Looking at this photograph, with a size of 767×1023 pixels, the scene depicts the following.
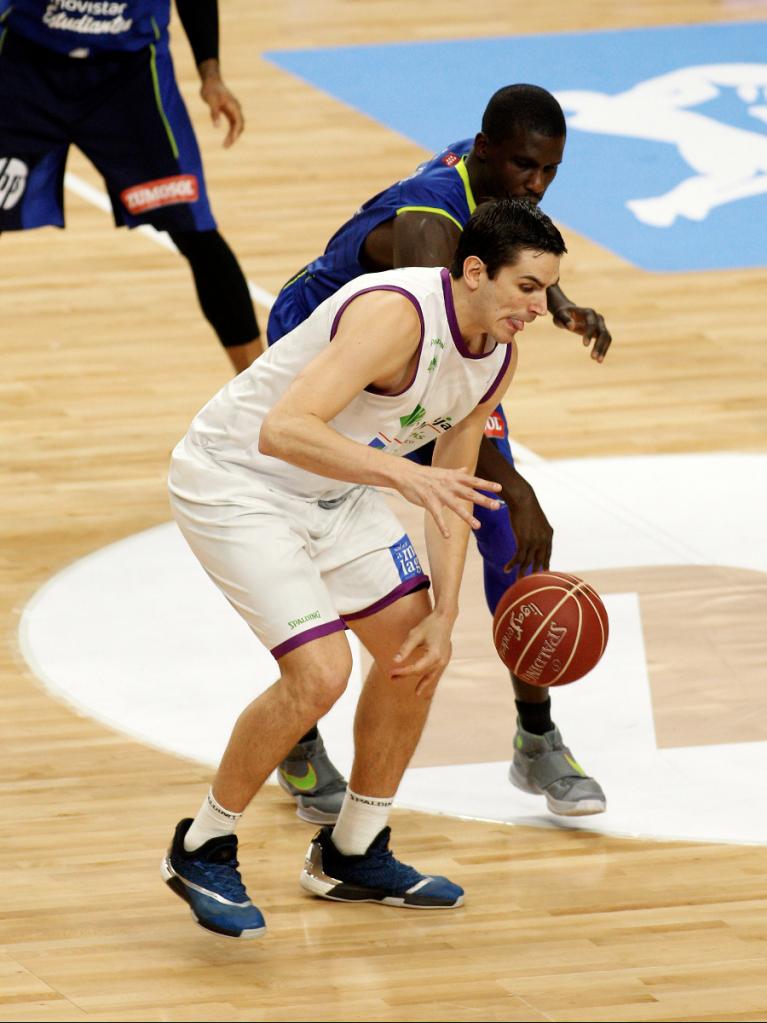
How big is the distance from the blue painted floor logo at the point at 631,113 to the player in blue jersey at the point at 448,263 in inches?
179

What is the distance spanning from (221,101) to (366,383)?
3280 millimetres

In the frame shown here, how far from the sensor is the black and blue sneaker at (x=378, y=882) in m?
4.22

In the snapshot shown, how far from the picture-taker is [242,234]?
31.9 ft

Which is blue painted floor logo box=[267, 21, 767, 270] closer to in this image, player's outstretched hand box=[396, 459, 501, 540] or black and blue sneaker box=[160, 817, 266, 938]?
black and blue sneaker box=[160, 817, 266, 938]

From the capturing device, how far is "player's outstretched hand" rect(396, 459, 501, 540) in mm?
3596

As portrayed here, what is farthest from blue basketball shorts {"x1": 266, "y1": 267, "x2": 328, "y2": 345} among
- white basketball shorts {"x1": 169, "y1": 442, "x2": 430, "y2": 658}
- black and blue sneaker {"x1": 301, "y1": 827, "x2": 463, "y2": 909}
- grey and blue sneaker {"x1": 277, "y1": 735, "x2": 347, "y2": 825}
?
black and blue sneaker {"x1": 301, "y1": 827, "x2": 463, "y2": 909}

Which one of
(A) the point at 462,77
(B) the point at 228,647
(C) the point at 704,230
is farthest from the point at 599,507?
(A) the point at 462,77

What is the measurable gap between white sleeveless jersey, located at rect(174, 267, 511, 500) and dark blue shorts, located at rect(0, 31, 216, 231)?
2.57 metres

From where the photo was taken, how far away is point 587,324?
4793 mm

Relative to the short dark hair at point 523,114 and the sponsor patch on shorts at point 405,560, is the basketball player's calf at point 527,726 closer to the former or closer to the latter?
the sponsor patch on shorts at point 405,560

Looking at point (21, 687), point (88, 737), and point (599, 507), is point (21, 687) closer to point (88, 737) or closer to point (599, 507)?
point (88, 737)

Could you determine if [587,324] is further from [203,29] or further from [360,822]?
[203,29]

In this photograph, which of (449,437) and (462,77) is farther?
(462,77)

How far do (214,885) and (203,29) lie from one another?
3652 mm
